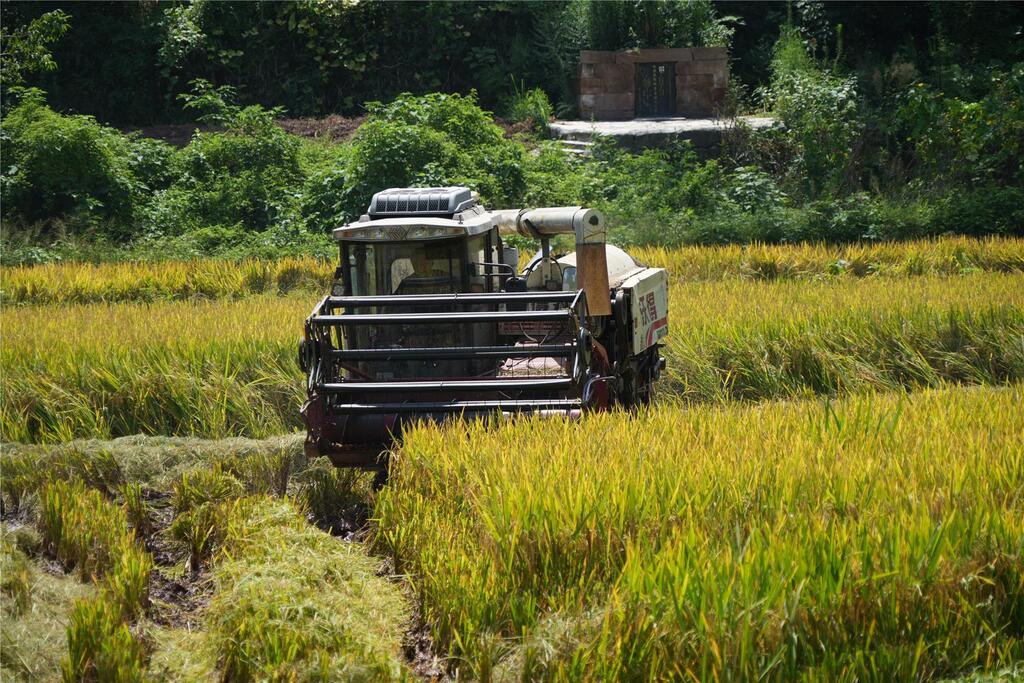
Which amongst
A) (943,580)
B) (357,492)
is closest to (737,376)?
(357,492)

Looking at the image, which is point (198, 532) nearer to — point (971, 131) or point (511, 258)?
point (511, 258)

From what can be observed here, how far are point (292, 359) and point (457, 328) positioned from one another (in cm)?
233

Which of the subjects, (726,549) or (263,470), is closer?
(726,549)

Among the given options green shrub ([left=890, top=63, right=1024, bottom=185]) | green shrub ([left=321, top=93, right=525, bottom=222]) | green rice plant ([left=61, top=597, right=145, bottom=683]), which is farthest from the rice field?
green shrub ([left=890, top=63, right=1024, bottom=185])

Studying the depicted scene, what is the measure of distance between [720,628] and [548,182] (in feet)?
52.0

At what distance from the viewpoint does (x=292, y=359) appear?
1014 cm

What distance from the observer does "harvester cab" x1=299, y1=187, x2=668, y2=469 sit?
25.0 ft

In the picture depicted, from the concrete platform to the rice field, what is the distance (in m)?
11.3

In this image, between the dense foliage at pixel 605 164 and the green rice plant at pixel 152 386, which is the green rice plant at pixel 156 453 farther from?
the dense foliage at pixel 605 164

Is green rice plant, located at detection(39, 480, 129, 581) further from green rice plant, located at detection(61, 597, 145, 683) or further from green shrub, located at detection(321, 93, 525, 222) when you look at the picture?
green shrub, located at detection(321, 93, 525, 222)

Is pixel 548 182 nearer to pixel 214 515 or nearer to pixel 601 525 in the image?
pixel 214 515

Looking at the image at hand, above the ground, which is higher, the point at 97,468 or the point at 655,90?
the point at 655,90

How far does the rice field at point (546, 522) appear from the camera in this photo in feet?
14.1

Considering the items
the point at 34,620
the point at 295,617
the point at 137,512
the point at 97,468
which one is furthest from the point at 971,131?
the point at 34,620
